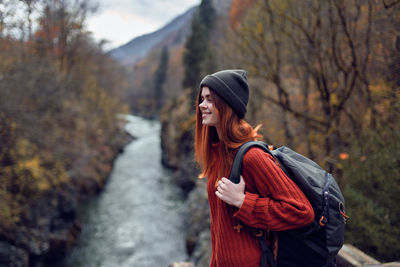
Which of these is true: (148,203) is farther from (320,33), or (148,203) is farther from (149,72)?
(149,72)

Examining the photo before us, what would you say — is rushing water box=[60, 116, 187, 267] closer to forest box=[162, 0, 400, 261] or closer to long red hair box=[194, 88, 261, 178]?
forest box=[162, 0, 400, 261]

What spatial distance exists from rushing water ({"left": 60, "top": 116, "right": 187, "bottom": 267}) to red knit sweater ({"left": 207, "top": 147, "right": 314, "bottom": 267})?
9.10 meters

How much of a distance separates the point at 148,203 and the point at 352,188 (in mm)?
12236

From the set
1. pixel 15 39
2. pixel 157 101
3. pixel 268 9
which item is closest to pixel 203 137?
pixel 268 9

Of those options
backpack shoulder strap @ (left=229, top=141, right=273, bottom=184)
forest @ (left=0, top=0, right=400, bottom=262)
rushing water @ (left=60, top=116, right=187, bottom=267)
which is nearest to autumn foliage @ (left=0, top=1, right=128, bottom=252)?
forest @ (left=0, top=0, right=400, bottom=262)

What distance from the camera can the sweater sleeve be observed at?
1.23 m

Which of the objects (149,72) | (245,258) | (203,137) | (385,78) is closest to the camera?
(245,258)

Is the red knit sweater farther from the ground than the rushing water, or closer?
farther from the ground

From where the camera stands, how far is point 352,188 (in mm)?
3670

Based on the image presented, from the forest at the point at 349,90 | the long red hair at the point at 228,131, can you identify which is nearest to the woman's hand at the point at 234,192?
the long red hair at the point at 228,131

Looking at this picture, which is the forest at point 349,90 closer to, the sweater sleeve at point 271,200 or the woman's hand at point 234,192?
the sweater sleeve at point 271,200

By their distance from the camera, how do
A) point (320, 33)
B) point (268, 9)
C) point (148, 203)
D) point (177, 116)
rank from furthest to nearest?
point (177, 116) < point (148, 203) < point (268, 9) < point (320, 33)

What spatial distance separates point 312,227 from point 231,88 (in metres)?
0.88

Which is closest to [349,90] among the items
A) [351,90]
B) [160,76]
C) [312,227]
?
[351,90]
